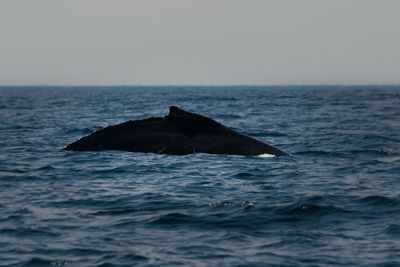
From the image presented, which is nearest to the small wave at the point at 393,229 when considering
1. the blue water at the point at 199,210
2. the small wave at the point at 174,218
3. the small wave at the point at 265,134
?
the blue water at the point at 199,210

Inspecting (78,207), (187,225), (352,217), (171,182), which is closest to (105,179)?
(171,182)

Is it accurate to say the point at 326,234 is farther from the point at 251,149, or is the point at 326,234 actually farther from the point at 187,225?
the point at 251,149

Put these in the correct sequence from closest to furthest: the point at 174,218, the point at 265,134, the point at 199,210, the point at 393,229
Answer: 1. the point at 393,229
2. the point at 174,218
3. the point at 199,210
4. the point at 265,134

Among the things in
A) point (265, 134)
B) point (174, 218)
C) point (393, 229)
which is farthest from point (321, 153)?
point (174, 218)

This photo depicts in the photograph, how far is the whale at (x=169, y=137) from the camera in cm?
1127

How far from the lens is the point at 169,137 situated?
37.9 ft

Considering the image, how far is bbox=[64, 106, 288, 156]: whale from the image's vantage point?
444 inches

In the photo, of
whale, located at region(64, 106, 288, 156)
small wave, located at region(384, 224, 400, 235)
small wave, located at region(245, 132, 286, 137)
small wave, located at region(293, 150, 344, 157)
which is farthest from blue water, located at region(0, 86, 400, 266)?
small wave, located at region(245, 132, 286, 137)

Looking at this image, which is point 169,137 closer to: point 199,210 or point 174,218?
point 199,210

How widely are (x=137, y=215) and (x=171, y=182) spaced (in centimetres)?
296

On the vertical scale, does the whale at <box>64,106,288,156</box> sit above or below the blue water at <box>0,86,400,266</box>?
above

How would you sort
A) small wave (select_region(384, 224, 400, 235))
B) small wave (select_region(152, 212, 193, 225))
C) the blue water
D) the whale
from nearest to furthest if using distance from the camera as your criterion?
the blue water → small wave (select_region(384, 224, 400, 235)) → small wave (select_region(152, 212, 193, 225)) → the whale

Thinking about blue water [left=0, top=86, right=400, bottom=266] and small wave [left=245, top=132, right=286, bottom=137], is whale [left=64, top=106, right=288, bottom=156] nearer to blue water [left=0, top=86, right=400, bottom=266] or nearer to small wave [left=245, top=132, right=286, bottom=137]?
blue water [left=0, top=86, right=400, bottom=266]

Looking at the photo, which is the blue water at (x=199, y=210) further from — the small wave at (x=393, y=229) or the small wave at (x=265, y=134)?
the small wave at (x=265, y=134)
